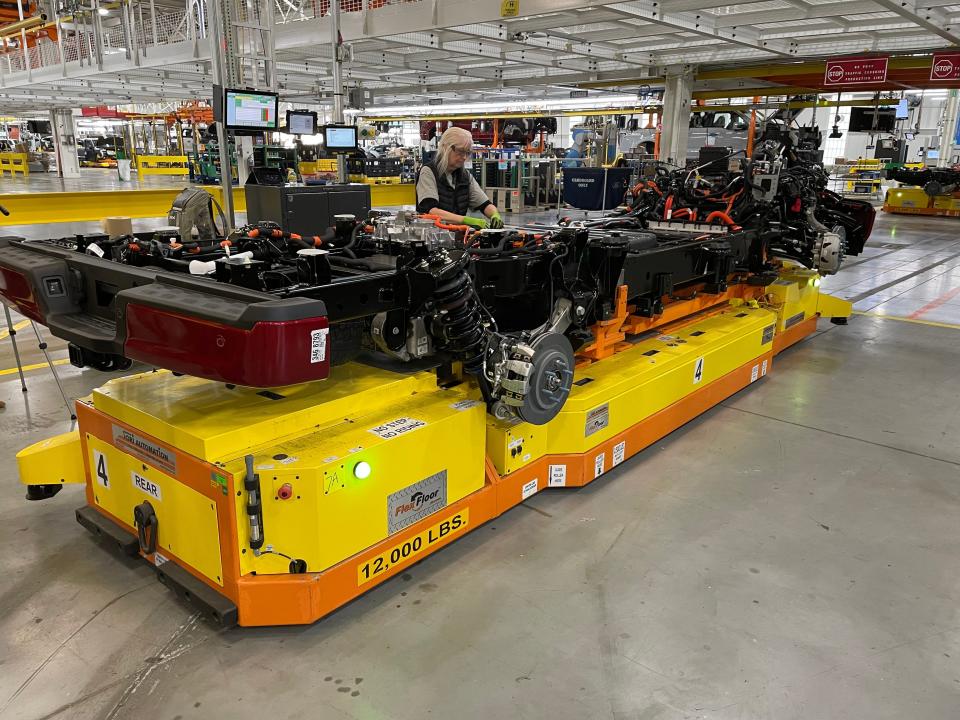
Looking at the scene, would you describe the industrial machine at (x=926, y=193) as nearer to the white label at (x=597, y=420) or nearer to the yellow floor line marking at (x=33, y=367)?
the white label at (x=597, y=420)

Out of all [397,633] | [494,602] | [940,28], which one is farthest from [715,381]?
[940,28]

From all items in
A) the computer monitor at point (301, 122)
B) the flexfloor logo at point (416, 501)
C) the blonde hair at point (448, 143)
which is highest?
the computer monitor at point (301, 122)

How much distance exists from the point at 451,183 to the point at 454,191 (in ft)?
0.19

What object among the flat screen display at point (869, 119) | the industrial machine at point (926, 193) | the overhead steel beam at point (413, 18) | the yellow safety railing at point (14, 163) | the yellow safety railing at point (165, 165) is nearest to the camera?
the overhead steel beam at point (413, 18)

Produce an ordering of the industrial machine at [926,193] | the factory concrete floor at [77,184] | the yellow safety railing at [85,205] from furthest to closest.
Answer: the factory concrete floor at [77,184]
the industrial machine at [926,193]
the yellow safety railing at [85,205]

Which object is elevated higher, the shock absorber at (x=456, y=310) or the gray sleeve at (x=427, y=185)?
the gray sleeve at (x=427, y=185)

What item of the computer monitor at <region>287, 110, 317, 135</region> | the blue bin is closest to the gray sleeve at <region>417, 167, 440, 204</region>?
the computer monitor at <region>287, 110, 317, 135</region>

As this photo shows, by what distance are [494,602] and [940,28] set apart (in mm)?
9175

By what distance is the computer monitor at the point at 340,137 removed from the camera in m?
8.74

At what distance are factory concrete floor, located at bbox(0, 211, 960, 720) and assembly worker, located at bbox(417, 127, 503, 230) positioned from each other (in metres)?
1.97

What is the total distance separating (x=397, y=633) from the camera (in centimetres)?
245

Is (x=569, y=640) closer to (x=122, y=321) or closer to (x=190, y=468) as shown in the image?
(x=190, y=468)

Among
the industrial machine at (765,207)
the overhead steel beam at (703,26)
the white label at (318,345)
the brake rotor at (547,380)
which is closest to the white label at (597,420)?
the brake rotor at (547,380)

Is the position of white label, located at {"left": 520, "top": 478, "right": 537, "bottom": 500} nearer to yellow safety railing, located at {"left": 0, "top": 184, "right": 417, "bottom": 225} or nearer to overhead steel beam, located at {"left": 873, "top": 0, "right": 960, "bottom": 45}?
overhead steel beam, located at {"left": 873, "top": 0, "right": 960, "bottom": 45}
